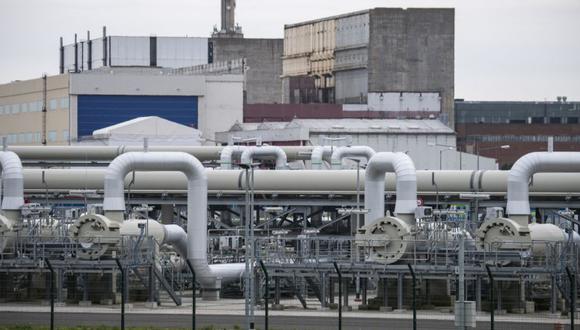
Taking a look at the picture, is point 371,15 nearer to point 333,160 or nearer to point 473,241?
point 333,160

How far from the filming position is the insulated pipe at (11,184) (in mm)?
68375

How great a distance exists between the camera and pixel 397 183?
211ft

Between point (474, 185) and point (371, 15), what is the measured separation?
2670 inches

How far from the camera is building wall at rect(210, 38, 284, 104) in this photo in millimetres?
165625

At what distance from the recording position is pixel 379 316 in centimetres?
5678

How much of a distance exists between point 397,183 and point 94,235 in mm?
12136

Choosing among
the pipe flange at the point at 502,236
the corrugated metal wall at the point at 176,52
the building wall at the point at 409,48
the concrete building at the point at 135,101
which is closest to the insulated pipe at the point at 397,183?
the pipe flange at the point at 502,236

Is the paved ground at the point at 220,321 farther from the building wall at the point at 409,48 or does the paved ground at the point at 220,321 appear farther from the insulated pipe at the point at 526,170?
the building wall at the point at 409,48

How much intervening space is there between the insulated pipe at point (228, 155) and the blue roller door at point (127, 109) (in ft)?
115

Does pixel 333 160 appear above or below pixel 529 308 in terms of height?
above

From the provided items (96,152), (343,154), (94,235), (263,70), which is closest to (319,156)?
(343,154)

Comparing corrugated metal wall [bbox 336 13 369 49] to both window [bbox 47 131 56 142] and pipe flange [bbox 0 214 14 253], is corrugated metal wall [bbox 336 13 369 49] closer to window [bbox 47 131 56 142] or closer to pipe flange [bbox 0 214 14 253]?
window [bbox 47 131 56 142]

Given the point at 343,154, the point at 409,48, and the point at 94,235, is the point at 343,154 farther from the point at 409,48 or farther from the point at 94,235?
the point at 409,48

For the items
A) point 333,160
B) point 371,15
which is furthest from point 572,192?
point 371,15
